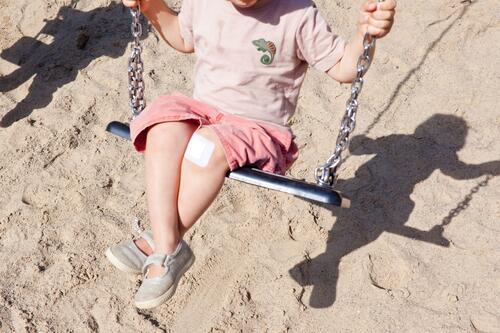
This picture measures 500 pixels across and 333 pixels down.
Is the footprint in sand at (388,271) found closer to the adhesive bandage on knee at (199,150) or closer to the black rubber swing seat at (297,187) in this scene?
the black rubber swing seat at (297,187)

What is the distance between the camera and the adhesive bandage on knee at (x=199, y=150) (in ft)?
6.67

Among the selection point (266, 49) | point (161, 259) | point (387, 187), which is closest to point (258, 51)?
point (266, 49)

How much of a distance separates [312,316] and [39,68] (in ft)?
7.18

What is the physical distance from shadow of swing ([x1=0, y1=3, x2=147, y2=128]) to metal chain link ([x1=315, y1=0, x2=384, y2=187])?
82.5 inches

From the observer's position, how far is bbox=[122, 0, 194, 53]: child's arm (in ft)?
7.57

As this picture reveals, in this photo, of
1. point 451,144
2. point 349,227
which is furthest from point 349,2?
point 349,227

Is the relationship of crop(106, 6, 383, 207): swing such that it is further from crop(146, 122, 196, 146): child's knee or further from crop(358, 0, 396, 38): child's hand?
crop(146, 122, 196, 146): child's knee

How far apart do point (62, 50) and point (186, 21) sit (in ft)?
6.26

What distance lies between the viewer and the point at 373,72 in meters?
3.66

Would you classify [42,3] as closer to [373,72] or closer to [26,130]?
[26,130]

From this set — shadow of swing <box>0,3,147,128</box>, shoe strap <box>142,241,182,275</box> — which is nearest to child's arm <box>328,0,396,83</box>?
shoe strap <box>142,241,182,275</box>

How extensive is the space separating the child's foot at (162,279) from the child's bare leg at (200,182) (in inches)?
3.2

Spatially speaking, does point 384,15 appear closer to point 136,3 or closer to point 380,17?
point 380,17

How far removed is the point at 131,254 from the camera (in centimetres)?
223
